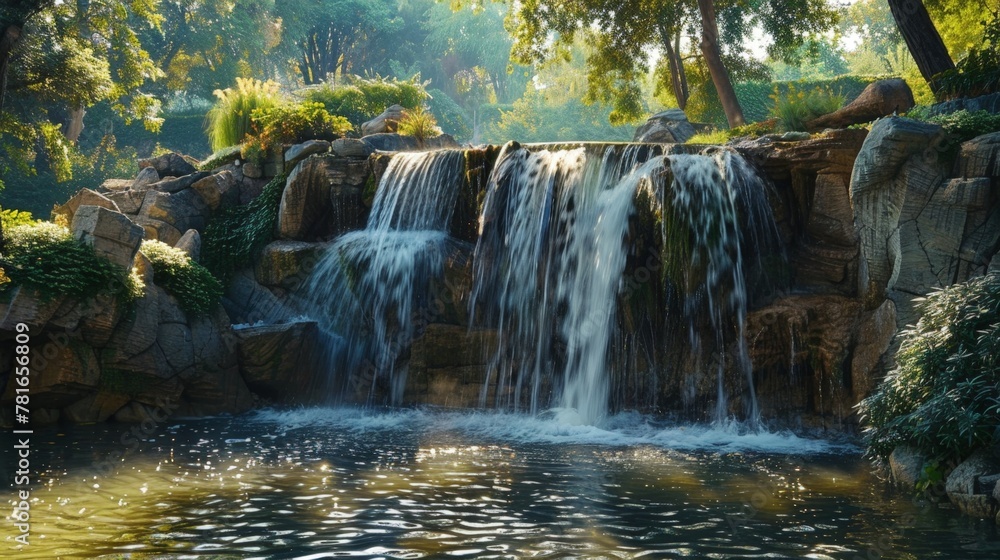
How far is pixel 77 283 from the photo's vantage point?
38.4 feet

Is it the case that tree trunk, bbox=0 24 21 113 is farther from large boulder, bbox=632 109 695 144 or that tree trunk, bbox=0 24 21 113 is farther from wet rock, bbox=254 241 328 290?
large boulder, bbox=632 109 695 144

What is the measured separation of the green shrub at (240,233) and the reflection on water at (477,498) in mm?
5346

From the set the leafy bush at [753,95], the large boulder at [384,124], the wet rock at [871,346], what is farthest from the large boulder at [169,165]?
the leafy bush at [753,95]

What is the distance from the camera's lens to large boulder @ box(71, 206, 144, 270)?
40.4ft

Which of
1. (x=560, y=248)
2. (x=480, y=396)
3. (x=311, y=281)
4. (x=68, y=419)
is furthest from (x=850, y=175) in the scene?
(x=68, y=419)

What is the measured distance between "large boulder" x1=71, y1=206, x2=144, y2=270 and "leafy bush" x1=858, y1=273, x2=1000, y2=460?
391 inches

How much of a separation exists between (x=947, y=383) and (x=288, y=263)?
11.0 m

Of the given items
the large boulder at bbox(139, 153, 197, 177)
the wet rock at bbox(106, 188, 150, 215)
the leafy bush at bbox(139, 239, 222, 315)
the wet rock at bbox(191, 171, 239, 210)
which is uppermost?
the large boulder at bbox(139, 153, 197, 177)

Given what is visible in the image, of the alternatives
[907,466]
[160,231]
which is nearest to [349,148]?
[160,231]

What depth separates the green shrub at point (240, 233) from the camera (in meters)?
16.2

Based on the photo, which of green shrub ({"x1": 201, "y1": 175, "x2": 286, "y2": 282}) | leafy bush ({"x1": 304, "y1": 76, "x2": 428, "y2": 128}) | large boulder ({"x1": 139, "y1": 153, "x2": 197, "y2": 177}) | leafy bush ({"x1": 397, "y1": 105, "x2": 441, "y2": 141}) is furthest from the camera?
leafy bush ({"x1": 304, "y1": 76, "x2": 428, "y2": 128})

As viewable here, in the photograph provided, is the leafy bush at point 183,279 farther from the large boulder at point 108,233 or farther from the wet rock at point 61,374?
the wet rock at point 61,374

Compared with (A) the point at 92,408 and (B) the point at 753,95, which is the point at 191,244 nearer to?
(A) the point at 92,408

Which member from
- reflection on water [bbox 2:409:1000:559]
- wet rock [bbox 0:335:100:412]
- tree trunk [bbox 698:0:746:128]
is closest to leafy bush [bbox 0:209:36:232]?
wet rock [bbox 0:335:100:412]
